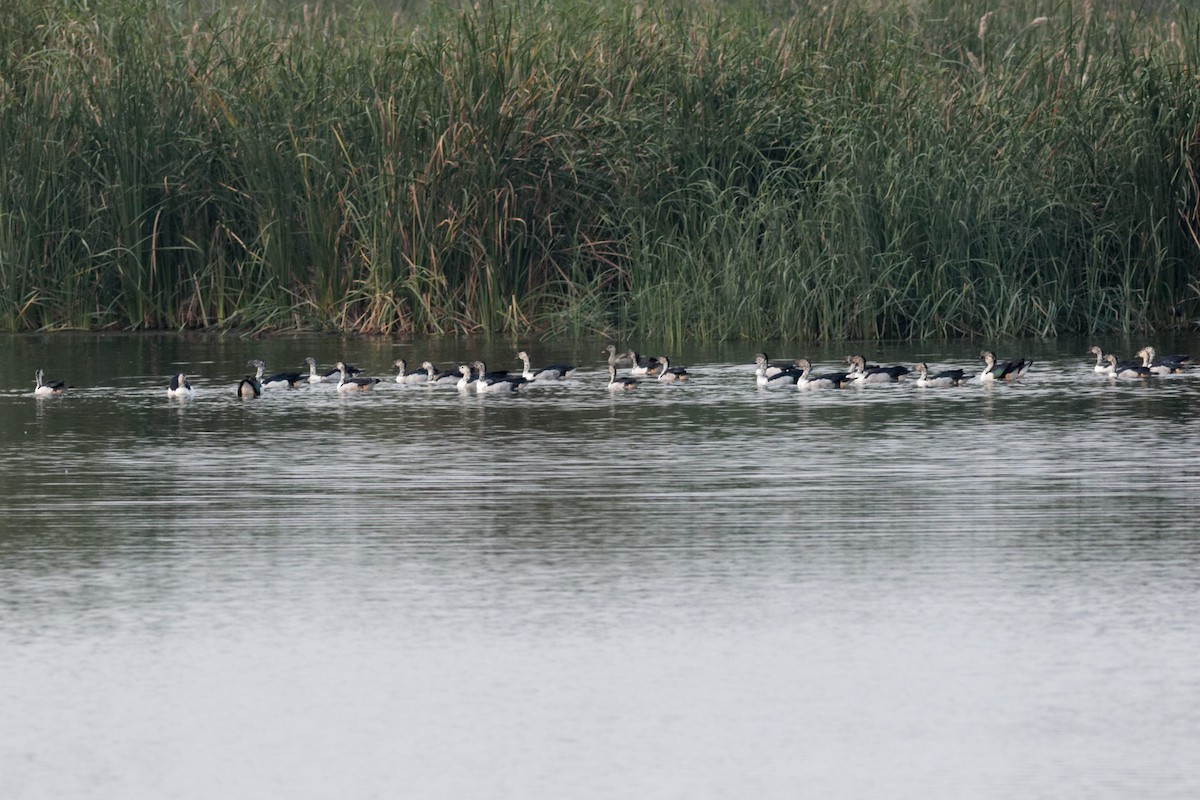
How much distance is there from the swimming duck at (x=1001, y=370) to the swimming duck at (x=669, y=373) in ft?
7.91

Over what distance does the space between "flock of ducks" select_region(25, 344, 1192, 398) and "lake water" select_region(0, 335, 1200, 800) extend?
2.82 metres

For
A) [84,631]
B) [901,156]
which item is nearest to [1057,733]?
[84,631]

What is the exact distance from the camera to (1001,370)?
58.3 feet

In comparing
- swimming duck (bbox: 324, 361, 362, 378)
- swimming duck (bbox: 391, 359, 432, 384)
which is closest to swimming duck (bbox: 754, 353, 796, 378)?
swimming duck (bbox: 391, 359, 432, 384)

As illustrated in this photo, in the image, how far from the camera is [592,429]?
589 inches

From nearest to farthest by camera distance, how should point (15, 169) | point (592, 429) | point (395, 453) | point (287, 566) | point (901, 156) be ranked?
point (287, 566) < point (395, 453) < point (592, 429) < point (901, 156) < point (15, 169)

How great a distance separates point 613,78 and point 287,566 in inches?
546

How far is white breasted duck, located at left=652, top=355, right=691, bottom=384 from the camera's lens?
59.2 feet

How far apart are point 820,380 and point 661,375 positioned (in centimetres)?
A: 136

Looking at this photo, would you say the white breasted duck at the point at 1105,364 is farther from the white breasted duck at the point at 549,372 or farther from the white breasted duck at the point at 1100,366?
the white breasted duck at the point at 549,372

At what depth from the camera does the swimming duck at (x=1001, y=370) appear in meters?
17.7

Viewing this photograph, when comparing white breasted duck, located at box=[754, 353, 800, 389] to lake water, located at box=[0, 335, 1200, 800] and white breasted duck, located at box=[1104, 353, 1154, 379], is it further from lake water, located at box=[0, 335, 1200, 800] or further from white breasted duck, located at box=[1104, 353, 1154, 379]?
lake water, located at box=[0, 335, 1200, 800]

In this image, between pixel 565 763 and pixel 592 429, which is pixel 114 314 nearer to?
pixel 592 429

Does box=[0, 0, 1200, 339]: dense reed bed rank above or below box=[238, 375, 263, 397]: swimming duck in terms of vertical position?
above
